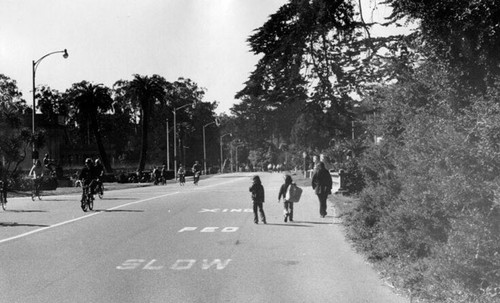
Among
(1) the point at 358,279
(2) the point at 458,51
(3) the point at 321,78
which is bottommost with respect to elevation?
(1) the point at 358,279

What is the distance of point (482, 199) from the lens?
6383 mm

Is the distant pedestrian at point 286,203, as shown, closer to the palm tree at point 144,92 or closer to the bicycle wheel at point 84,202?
the bicycle wheel at point 84,202

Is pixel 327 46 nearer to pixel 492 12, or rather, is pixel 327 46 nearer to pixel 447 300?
pixel 492 12

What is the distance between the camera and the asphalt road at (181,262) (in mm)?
7801

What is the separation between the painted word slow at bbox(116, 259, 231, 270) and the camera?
9.79 m

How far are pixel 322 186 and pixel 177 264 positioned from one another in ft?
31.4

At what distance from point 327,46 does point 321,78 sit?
81.7 inches

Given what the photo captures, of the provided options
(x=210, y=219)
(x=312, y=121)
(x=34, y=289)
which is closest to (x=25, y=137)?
(x=312, y=121)

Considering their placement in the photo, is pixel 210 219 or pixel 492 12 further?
pixel 210 219

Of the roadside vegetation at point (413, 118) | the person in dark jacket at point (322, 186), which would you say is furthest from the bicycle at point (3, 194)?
the person in dark jacket at point (322, 186)

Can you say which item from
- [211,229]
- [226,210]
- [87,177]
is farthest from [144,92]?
[211,229]

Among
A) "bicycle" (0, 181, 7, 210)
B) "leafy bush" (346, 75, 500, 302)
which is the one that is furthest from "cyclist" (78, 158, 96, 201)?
"leafy bush" (346, 75, 500, 302)

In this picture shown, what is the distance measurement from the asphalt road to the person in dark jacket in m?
0.88

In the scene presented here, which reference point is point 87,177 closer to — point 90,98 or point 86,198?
point 86,198
